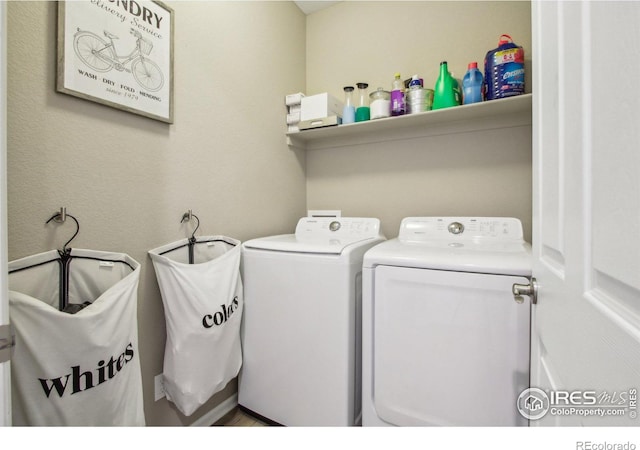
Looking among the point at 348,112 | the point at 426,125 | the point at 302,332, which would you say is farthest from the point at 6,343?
the point at 426,125

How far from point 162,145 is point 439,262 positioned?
4.57 ft

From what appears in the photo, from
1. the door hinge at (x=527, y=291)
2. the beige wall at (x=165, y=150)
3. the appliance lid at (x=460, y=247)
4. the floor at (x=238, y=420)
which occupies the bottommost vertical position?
the floor at (x=238, y=420)

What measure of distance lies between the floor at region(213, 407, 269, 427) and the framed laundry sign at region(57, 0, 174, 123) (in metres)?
1.68

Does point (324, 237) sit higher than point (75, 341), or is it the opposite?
point (324, 237)

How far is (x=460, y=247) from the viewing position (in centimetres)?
146

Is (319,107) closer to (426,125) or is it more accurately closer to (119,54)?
(426,125)

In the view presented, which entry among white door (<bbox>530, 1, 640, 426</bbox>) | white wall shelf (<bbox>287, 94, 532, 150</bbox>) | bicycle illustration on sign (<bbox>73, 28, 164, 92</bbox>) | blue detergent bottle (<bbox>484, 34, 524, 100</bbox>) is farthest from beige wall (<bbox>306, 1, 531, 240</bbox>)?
bicycle illustration on sign (<bbox>73, 28, 164, 92</bbox>)

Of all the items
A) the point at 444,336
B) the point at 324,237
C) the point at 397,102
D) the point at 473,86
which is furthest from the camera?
the point at 324,237

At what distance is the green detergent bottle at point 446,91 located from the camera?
168cm

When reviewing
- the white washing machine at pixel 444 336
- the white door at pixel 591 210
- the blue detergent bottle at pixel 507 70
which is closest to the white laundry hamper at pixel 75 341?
the white washing machine at pixel 444 336

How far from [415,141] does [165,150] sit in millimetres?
1577

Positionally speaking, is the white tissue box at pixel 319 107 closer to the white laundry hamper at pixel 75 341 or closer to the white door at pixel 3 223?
the white laundry hamper at pixel 75 341

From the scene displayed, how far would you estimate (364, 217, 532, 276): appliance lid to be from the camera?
1.14 m

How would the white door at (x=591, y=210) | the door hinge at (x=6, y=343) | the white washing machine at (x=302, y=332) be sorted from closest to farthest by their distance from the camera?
the white door at (x=591, y=210) → the door hinge at (x=6, y=343) → the white washing machine at (x=302, y=332)
